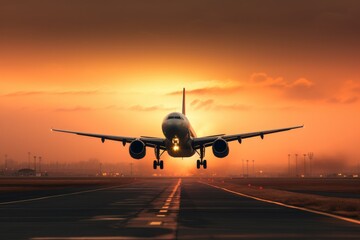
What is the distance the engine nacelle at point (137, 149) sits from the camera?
7469cm

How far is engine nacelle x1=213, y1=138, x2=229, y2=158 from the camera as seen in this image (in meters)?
74.8

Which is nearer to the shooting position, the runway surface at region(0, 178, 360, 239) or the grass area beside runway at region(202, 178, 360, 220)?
the runway surface at region(0, 178, 360, 239)

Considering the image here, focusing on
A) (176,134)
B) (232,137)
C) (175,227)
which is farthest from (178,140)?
(175,227)

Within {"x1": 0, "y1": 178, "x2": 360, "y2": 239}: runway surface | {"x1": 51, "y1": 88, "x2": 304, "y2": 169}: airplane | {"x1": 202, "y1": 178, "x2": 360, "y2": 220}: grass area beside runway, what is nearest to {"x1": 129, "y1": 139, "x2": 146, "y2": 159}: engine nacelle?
{"x1": 51, "y1": 88, "x2": 304, "y2": 169}: airplane

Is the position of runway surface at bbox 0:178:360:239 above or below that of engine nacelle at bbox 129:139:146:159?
below

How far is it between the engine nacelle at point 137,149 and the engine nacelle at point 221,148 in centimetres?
834

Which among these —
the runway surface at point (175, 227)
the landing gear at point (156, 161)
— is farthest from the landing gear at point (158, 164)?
the runway surface at point (175, 227)

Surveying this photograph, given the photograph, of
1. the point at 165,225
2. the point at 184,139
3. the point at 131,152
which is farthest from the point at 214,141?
the point at 165,225

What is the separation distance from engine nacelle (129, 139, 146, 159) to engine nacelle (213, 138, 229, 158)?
328 inches

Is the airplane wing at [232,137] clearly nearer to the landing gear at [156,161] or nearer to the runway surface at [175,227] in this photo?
the landing gear at [156,161]

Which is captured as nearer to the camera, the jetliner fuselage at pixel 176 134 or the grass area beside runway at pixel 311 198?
the grass area beside runway at pixel 311 198

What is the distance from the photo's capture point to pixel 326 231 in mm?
21406

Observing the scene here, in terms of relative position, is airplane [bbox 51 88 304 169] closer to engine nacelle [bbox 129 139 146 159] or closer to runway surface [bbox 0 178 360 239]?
engine nacelle [bbox 129 139 146 159]

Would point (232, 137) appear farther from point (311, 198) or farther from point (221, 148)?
point (311, 198)
